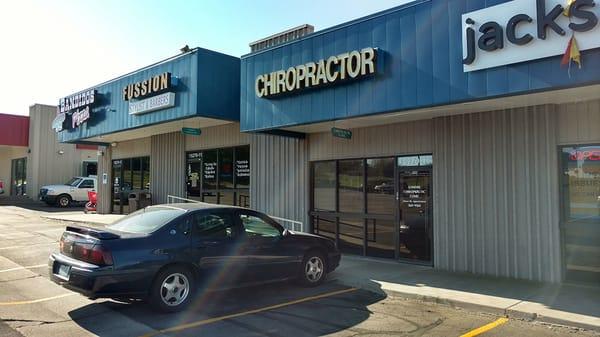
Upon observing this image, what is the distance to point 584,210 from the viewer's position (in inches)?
335

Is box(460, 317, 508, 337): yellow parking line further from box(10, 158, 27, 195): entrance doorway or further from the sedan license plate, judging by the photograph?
box(10, 158, 27, 195): entrance doorway

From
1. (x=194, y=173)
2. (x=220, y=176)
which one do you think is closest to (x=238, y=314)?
(x=220, y=176)

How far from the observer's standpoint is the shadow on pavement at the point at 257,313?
6230 mm

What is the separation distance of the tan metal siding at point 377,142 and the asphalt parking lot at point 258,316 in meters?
3.45

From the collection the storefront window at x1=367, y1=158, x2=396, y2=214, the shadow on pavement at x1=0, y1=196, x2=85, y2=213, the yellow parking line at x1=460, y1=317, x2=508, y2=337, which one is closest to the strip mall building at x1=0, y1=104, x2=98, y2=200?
the shadow on pavement at x1=0, y1=196, x2=85, y2=213

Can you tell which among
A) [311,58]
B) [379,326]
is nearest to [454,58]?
[311,58]

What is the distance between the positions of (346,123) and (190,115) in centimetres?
477

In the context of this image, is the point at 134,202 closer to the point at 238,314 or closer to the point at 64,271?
the point at 64,271

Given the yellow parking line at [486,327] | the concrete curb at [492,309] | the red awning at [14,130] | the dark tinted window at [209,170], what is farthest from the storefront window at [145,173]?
the red awning at [14,130]

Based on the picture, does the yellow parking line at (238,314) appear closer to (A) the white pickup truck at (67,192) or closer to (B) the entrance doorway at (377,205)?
(B) the entrance doorway at (377,205)

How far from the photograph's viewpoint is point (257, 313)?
7.03 meters

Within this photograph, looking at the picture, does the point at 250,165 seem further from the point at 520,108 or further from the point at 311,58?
the point at 520,108

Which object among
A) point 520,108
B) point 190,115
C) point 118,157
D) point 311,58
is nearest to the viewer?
point 520,108

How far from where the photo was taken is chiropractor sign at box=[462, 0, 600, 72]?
672 centimetres
